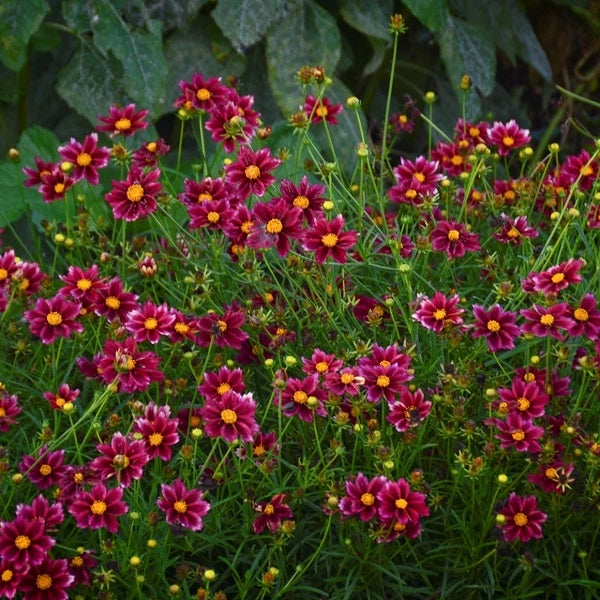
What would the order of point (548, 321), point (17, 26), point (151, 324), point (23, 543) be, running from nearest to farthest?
point (23, 543), point (548, 321), point (151, 324), point (17, 26)

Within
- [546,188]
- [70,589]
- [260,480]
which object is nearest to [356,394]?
[260,480]

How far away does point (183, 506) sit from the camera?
1416 mm

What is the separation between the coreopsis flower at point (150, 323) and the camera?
159 centimetres

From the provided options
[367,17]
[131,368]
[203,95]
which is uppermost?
[203,95]

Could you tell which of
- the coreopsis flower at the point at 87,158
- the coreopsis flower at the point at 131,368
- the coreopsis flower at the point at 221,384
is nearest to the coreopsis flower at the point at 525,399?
the coreopsis flower at the point at 221,384

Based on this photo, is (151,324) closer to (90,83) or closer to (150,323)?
(150,323)

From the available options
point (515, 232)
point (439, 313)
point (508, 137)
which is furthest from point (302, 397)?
point (508, 137)

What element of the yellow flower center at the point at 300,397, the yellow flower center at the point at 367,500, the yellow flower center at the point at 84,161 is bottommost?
the yellow flower center at the point at 367,500

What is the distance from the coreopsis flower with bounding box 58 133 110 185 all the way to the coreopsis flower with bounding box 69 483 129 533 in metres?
0.53

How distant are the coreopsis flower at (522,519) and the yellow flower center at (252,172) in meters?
0.56

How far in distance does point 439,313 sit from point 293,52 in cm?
133

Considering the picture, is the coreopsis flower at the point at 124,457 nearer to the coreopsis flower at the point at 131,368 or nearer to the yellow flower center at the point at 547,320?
the coreopsis flower at the point at 131,368

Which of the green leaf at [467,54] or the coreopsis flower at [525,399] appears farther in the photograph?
the green leaf at [467,54]

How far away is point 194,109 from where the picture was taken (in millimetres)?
1901
